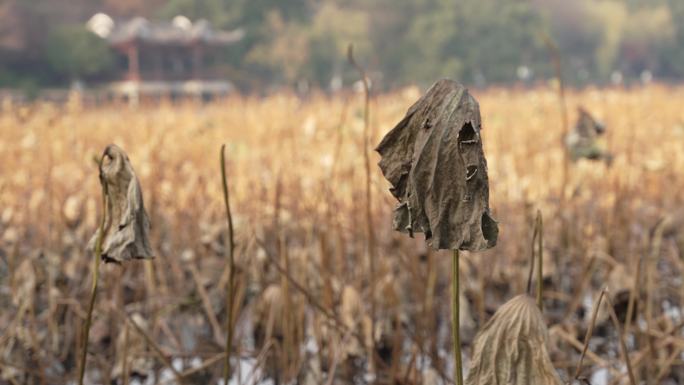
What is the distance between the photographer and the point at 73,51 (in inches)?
711

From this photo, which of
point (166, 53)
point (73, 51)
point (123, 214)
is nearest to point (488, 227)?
point (123, 214)

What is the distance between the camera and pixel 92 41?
18.7m

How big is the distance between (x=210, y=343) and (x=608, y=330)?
0.76m

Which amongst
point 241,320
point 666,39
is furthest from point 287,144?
point 666,39

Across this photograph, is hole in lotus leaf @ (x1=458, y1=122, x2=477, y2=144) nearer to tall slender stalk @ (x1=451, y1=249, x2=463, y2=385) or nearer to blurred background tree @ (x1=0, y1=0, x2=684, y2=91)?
tall slender stalk @ (x1=451, y1=249, x2=463, y2=385)

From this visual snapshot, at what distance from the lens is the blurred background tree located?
18.2m

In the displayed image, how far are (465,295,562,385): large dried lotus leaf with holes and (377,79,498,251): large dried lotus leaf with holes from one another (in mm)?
80

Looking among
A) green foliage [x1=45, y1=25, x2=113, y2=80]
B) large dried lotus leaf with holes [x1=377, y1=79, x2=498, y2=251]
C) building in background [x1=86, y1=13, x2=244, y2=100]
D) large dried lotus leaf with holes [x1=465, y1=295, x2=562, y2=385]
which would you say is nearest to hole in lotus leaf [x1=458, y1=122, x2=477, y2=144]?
large dried lotus leaf with holes [x1=377, y1=79, x2=498, y2=251]

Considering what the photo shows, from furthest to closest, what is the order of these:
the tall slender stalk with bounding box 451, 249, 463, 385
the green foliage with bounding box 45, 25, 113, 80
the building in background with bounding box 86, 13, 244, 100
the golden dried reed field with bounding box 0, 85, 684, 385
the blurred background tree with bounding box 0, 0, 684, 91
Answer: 1. the building in background with bounding box 86, 13, 244, 100
2. the blurred background tree with bounding box 0, 0, 684, 91
3. the green foliage with bounding box 45, 25, 113, 80
4. the golden dried reed field with bounding box 0, 85, 684, 385
5. the tall slender stalk with bounding box 451, 249, 463, 385

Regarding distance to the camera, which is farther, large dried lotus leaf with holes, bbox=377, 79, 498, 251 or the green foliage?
the green foliage

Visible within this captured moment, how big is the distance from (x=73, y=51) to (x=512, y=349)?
18808 mm

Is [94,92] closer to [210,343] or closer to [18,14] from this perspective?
[18,14]

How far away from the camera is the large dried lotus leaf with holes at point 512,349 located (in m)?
0.46

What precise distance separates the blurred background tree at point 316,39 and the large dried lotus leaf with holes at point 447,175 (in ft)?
58.3
